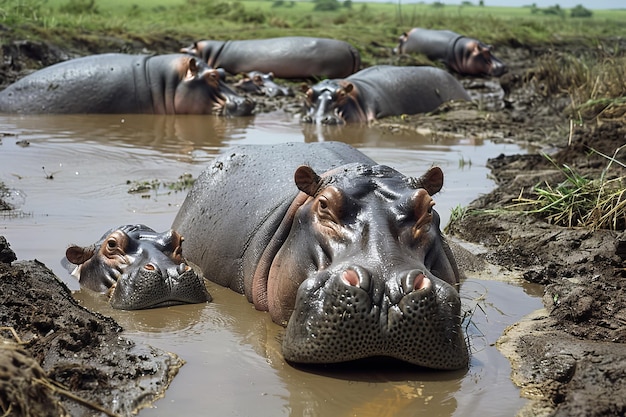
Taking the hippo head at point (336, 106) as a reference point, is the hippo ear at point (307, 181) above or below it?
above

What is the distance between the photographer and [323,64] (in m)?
17.1

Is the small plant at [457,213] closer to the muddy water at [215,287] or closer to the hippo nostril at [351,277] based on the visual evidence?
the muddy water at [215,287]

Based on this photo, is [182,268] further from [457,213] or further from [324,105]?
[324,105]

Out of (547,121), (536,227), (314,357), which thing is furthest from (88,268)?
(547,121)

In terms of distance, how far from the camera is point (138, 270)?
4.92 meters

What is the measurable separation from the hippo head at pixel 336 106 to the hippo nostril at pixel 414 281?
348 inches

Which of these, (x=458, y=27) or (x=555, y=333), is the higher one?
(x=555, y=333)

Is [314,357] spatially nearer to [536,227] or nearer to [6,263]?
[6,263]

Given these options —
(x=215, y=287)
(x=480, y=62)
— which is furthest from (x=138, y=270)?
(x=480, y=62)

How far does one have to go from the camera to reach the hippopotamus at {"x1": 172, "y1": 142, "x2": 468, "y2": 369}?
3727mm

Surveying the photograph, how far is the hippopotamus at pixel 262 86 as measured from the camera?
15.4 metres

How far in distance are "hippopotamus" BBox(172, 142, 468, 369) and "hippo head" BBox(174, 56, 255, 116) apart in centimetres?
773

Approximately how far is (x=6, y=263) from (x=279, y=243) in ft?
3.91

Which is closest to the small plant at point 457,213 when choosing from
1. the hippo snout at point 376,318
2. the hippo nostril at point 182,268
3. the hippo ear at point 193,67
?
the hippo nostril at point 182,268
